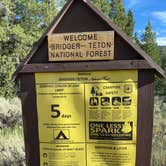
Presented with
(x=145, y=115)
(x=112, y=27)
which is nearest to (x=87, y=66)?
(x=112, y=27)

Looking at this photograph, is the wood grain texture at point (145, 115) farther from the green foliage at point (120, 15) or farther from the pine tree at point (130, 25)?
the pine tree at point (130, 25)

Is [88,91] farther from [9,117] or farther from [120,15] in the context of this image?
[120,15]

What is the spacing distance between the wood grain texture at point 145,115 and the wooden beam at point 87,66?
3.9 inches

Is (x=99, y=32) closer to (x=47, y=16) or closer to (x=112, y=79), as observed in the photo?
(x=112, y=79)

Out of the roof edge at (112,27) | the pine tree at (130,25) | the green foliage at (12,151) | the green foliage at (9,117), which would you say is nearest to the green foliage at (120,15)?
the pine tree at (130,25)

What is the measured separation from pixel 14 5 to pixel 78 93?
56.2 ft

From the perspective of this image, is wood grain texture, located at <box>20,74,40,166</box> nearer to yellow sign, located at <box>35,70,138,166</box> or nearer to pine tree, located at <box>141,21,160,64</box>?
yellow sign, located at <box>35,70,138,166</box>

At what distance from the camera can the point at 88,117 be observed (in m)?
3.76

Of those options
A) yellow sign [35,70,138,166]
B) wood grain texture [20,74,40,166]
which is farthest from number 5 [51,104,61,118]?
wood grain texture [20,74,40,166]

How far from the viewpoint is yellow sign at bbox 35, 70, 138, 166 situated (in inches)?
146

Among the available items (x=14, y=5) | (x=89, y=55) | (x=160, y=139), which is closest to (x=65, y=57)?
(x=89, y=55)

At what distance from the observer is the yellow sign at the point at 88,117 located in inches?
146

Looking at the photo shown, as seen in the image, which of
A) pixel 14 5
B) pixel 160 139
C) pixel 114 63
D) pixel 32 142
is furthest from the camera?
pixel 14 5

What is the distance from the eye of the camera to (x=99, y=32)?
3.69 metres
